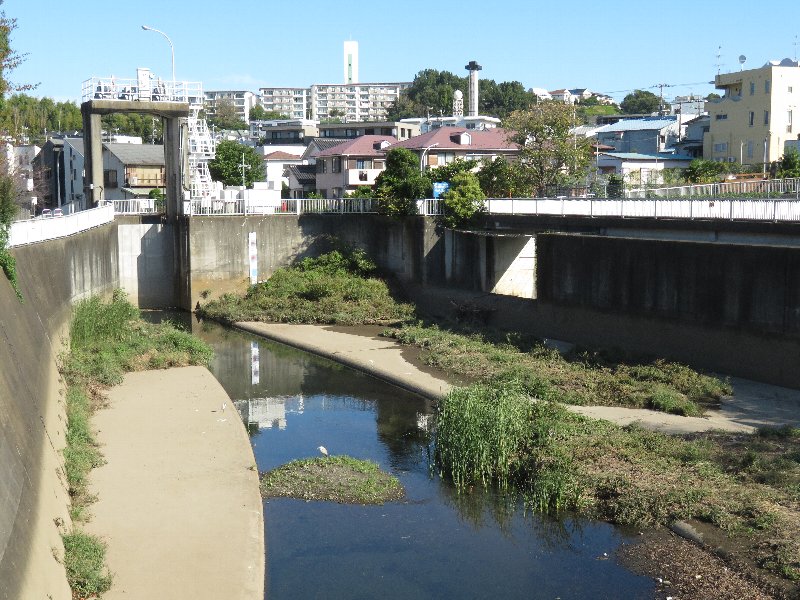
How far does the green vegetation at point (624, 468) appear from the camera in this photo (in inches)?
635

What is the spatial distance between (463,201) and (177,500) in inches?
977

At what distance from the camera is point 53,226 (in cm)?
2897

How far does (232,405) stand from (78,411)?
14.9 feet

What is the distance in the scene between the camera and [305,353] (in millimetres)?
34188

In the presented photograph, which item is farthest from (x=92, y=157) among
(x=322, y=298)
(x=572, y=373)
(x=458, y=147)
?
(x=572, y=373)

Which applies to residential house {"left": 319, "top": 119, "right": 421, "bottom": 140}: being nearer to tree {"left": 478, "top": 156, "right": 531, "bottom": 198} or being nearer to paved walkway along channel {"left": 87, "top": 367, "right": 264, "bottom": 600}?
tree {"left": 478, "top": 156, "right": 531, "bottom": 198}

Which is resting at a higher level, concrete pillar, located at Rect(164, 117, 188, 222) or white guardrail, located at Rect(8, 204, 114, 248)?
concrete pillar, located at Rect(164, 117, 188, 222)

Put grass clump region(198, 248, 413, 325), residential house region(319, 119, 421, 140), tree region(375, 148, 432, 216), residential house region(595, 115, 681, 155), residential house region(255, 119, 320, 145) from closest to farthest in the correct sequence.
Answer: grass clump region(198, 248, 413, 325) < tree region(375, 148, 432, 216) < residential house region(595, 115, 681, 155) < residential house region(319, 119, 421, 140) < residential house region(255, 119, 320, 145)

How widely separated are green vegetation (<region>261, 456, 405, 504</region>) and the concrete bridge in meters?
4.44

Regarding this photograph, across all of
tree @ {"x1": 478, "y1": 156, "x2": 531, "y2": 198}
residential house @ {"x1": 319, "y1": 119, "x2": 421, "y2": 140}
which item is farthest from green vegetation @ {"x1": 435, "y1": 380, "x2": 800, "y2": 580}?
residential house @ {"x1": 319, "y1": 119, "x2": 421, "y2": 140}

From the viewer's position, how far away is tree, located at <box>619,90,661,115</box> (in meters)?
146

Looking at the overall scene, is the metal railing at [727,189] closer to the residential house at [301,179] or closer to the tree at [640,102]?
the residential house at [301,179]

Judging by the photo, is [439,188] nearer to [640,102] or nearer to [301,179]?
[301,179]

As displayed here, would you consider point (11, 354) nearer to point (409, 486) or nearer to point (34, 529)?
point (34, 529)
